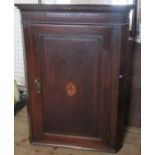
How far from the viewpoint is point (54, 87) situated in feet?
5.35

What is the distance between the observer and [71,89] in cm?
161

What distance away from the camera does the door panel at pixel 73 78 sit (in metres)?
1.48

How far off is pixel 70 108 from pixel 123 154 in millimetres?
483

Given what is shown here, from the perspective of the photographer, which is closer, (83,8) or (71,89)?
(83,8)

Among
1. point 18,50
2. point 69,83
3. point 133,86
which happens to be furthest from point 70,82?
point 18,50

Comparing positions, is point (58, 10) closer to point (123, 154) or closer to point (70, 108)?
point (70, 108)

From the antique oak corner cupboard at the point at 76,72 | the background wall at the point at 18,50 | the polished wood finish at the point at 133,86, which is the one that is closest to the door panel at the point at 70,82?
the antique oak corner cupboard at the point at 76,72

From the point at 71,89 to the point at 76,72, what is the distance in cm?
13

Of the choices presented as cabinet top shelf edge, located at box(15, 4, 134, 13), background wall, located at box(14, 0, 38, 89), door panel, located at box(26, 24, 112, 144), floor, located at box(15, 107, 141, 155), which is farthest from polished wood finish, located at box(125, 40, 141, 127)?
background wall, located at box(14, 0, 38, 89)

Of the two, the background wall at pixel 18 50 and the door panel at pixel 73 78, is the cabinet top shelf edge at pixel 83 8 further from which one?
the background wall at pixel 18 50

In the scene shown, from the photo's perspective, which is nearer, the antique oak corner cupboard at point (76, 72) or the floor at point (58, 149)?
the antique oak corner cupboard at point (76, 72)

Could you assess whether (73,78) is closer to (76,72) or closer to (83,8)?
(76,72)

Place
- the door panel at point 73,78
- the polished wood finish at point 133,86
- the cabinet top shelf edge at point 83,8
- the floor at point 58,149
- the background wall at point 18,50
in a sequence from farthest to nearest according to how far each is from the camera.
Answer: the background wall at point 18,50 → the polished wood finish at point 133,86 → the floor at point 58,149 → the door panel at point 73,78 → the cabinet top shelf edge at point 83,8
